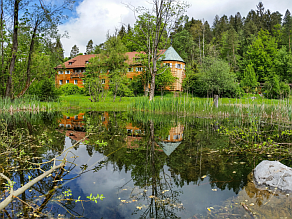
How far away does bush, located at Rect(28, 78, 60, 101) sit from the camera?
19.4 meters

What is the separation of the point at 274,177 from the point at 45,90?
65.7 feet

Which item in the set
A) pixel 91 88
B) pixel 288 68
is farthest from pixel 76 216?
pixel 288 68

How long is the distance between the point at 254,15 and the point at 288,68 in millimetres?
38889

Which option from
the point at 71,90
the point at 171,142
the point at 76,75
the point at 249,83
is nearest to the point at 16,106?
A: the point at 171,142

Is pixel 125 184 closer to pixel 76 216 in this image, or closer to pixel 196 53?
pixel 76 216

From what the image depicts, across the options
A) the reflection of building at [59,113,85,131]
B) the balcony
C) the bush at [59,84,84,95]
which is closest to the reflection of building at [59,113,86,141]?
the reflection of building at [59,113,85,131]

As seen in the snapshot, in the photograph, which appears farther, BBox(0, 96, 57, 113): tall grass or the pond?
BBox(0, 96, 57, 113): tall grass

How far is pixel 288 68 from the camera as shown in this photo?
32812 mm

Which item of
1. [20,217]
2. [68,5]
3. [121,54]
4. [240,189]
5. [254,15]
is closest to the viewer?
[20,217]

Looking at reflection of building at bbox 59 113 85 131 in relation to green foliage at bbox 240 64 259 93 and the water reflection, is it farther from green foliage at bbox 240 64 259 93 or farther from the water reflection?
green foliage at bbox 240 64 259 93

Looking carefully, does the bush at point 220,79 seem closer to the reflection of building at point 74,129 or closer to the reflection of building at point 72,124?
the reflection of building at point 72,124

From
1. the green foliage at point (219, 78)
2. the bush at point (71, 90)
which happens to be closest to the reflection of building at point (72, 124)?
the green foliage at point (219, 78)

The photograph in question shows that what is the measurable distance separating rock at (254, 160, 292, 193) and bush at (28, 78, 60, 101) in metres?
19.1

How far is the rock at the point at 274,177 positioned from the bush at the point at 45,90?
1907 cm
